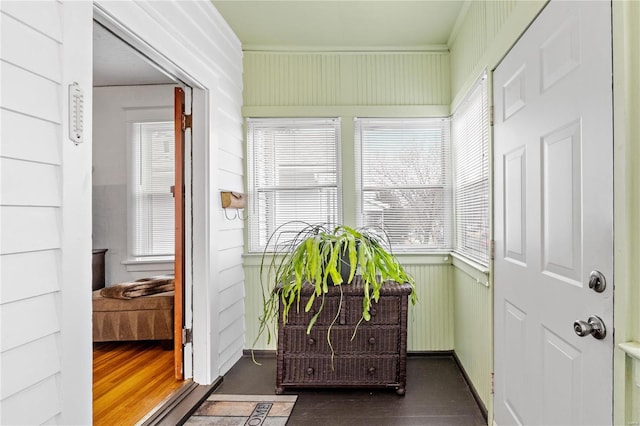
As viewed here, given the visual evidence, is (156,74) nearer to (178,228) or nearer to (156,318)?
(178,228)

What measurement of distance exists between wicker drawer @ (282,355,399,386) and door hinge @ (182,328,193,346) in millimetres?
664

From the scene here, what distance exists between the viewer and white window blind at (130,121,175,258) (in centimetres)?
422

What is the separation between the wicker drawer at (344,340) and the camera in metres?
2.63

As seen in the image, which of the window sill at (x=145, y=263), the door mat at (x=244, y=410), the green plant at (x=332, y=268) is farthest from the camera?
the window sill at (x=145, y=263)

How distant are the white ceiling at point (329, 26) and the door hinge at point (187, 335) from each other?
69.1 inches

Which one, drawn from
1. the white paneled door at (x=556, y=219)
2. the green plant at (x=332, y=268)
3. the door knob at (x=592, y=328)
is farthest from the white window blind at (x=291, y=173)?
the door knob at (x=592, y=328)

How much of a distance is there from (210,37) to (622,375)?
9.31 feet

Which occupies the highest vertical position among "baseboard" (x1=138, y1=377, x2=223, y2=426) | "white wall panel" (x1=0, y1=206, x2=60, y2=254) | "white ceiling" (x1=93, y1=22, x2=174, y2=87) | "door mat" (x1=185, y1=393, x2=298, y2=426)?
"white ceiling" (x1=93, y1=22, x2=174, y2=87)

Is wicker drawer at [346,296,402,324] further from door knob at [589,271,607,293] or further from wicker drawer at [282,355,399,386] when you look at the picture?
door knob at [589,271,607,293]

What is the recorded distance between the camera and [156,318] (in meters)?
3.41

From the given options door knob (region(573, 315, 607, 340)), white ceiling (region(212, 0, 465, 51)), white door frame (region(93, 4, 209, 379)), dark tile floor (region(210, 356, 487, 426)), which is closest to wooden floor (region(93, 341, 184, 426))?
white door frame (region(93, 4, 209, 379))

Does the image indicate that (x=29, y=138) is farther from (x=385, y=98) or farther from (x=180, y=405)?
(x=385, y=98)

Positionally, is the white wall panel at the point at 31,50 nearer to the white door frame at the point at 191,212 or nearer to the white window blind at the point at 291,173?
the white door frame at the point at 191,212

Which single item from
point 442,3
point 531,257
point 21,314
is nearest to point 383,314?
point 531,257
